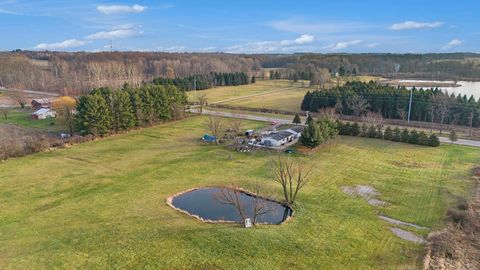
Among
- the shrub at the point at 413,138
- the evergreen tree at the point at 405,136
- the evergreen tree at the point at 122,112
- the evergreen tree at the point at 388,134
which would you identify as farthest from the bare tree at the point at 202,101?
the shrub at the point at 413,138

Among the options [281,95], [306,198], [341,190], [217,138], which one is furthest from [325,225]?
[281,95]

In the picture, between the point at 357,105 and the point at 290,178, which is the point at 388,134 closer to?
the point at 357,105

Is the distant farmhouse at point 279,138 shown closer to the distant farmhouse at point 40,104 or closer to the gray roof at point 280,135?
the gray roof at point 280,135

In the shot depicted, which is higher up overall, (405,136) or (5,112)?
(5,112)

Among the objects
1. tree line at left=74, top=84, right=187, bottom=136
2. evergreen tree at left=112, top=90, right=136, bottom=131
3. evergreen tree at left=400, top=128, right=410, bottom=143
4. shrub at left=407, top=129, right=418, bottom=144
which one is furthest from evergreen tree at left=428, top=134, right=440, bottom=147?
evergreen tree at left=112, top=90, right=136, bottom=131

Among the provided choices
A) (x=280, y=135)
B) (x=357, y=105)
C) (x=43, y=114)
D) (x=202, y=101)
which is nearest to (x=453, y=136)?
(x=357, y=105)

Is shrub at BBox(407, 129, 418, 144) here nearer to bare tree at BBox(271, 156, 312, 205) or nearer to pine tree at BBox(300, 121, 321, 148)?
pine tree at BBox(300, 121, 321, 148)
